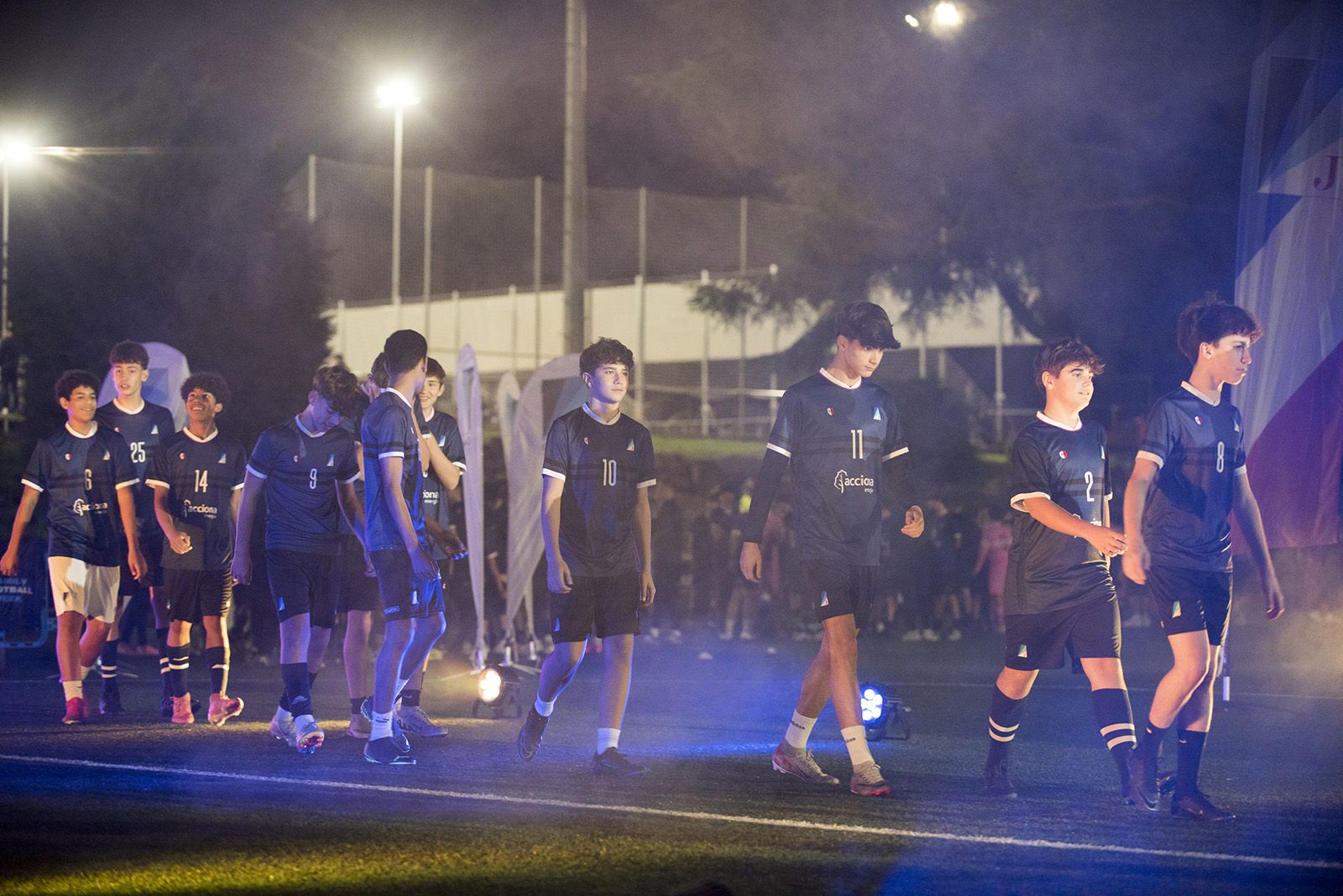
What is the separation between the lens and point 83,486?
30.8 ft

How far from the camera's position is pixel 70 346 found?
2383 cm

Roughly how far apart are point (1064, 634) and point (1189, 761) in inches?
28.0

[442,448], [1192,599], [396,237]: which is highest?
[396,237]

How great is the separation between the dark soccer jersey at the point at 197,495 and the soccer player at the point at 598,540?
2.76 meters

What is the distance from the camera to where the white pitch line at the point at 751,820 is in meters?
5.54

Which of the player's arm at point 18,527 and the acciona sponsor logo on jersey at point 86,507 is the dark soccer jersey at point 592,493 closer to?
the acciona sponsor logo on jersey at point 86,507

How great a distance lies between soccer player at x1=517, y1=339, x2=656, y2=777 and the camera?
24.3 feet

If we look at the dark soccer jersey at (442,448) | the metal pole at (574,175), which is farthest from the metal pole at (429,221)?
the dark soccer jersey at (442,448)

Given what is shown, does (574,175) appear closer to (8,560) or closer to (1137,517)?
(8,560)

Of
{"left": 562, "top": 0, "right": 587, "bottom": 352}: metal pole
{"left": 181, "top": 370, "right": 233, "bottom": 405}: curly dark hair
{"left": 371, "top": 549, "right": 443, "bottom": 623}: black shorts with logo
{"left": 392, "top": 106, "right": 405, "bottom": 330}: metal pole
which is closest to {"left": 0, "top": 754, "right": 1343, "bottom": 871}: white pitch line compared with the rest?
{"left": 371, "top": 549, "right": 443, "bottom": 623}: black shorts with logo

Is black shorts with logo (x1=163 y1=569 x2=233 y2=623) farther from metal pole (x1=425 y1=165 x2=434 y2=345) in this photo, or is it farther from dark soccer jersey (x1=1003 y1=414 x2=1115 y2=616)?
metal pole (x1=425 y1=165 x2=434 y2=345)

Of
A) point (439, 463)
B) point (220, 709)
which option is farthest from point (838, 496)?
point (220, 709)

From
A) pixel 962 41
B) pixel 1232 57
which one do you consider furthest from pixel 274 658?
pixel 1232 57

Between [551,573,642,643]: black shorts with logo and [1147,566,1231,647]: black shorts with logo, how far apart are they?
7.82ft
